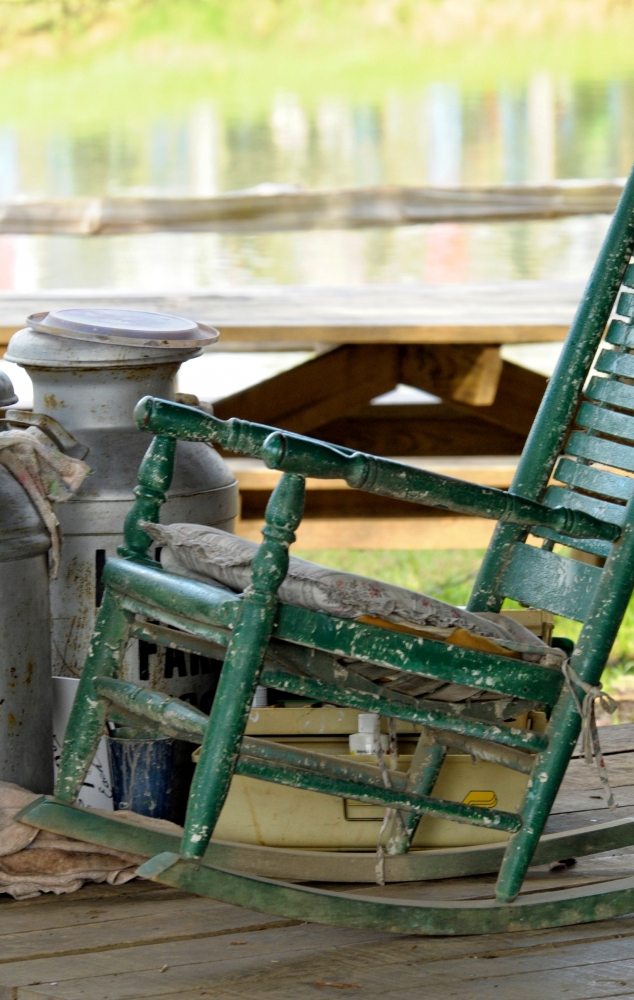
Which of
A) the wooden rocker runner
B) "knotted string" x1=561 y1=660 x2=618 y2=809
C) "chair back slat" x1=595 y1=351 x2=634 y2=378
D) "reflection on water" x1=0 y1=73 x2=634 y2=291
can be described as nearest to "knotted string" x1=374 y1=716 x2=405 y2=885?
the wooden rocker runner

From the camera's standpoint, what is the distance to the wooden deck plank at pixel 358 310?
147 inches

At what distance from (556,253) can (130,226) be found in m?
7.83

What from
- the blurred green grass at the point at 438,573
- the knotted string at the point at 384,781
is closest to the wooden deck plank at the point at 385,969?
the knotted string at the point at 384,781

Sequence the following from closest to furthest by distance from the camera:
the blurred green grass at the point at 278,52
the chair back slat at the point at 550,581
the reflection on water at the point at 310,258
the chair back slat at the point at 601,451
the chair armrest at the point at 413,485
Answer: the chair armrest at the point at 413,485
the chair back slat at the point at 550,581
the chair back slat at the point at 601,451
the reflection on water at the point at 310,258
the blurred green grass at the point at 278,52

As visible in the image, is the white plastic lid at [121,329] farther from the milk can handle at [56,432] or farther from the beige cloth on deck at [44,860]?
the beige cloth on deck at [44,860]

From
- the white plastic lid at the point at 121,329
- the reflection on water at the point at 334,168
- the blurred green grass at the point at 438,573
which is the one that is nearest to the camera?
the white plastic lid at the point at 121,329

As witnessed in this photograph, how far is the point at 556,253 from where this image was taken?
39.1 feet

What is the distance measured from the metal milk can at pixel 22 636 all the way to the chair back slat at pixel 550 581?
67 centimetres

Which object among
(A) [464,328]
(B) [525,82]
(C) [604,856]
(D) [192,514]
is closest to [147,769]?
(D) [192,514]

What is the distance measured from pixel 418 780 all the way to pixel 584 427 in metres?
0.56

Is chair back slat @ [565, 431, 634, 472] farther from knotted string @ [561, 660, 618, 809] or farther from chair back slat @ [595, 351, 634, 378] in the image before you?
knotted string @ [561, 660, 618, 809]

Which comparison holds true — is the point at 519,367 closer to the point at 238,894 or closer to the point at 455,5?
the point at 238,894

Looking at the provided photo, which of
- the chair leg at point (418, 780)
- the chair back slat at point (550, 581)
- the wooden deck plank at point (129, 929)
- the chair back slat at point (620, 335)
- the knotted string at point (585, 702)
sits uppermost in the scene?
the chair back slat at point (620, 335)

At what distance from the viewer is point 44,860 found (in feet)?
6.48
